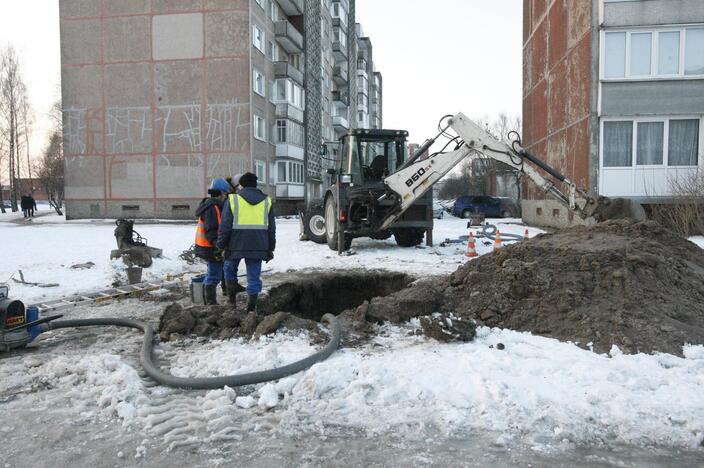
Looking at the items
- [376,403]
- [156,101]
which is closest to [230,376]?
[376,403]

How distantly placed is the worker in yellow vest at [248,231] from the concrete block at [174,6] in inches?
1093

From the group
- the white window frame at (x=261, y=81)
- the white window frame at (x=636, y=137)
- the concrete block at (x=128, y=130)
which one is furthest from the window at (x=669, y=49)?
the concrete block at (x=128, y=130)

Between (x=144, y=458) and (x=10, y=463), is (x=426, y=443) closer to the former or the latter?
(x=144, y=458)

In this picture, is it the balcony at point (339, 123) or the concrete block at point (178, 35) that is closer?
the concrete block at point (178, 35)

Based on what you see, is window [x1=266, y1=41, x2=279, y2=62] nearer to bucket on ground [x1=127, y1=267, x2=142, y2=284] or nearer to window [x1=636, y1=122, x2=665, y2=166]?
window [x1=636, y1=122, x2=665, y2=166]

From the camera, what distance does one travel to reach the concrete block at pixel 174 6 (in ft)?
101

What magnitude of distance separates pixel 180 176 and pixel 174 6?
366 inches

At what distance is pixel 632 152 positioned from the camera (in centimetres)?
1753

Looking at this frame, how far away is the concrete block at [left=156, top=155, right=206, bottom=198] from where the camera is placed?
103 ft

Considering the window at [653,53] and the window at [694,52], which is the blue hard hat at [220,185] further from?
the window at [694,52]

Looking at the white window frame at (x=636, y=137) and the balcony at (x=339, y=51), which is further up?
the balcony at (x=339, y=51)

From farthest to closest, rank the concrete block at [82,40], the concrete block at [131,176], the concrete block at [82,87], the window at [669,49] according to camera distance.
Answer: the concrete block at [82,87] → the concrete block at [82,40] → the concrete block at [131,176] → the window at [669,49]

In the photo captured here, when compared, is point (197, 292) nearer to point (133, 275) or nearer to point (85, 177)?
point (133, 275)

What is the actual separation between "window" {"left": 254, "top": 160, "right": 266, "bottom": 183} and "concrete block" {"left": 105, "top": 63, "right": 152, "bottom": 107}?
22.3 feet
